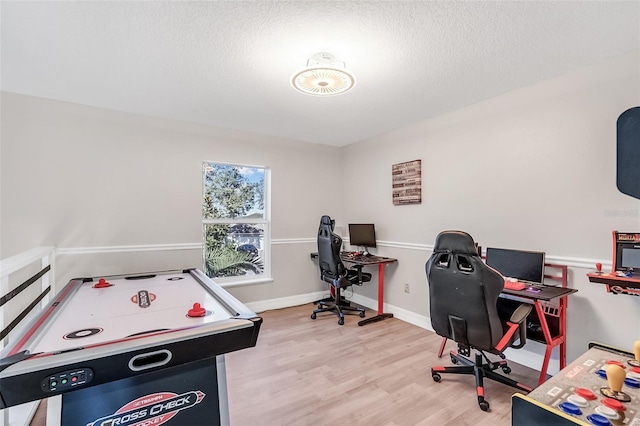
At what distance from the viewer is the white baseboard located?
8.28 feet

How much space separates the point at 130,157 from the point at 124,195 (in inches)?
16.8

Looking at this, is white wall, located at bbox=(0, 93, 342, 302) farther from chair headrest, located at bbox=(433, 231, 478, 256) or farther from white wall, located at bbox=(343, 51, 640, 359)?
chair headrest, located at bbox=(433, 231, 478, 256)

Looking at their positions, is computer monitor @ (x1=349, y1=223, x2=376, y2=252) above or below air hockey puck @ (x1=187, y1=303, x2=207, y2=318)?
above

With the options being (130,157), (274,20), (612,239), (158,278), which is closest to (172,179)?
(130,157)

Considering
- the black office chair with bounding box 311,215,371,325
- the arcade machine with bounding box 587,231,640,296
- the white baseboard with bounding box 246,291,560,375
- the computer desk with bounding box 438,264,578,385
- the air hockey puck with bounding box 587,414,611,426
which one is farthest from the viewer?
the black office chair with bounding box 311,215,371,325

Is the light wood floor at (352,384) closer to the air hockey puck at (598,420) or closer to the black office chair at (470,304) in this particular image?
the black office chair at (470,304)

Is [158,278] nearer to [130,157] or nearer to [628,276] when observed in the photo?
[130,157]

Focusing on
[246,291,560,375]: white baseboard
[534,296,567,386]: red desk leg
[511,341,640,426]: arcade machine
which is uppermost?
[511,341,640,426]: arcade machine

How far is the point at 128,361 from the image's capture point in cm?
112

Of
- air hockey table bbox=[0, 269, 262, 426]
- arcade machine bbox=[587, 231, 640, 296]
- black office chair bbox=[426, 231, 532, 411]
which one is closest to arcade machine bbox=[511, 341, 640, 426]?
black office chair bbox=[426, 231, 532, 411]

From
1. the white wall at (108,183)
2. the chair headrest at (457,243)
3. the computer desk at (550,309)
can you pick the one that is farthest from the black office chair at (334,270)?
the computer desk at (550,309)

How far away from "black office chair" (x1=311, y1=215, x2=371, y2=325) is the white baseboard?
45 cm

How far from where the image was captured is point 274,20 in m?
1.74

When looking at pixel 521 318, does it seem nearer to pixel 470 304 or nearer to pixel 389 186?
pixel 470 304
